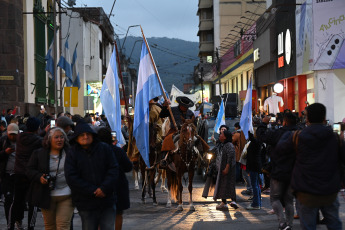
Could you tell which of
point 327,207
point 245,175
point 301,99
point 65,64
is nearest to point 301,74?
point 301,99

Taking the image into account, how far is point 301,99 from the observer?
121ft

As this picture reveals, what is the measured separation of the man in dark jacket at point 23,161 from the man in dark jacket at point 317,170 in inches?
156

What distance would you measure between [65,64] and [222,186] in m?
15.5

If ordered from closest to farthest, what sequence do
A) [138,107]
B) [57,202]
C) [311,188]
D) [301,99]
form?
[311,188] → [57,202] → [138,107] → [301,99]

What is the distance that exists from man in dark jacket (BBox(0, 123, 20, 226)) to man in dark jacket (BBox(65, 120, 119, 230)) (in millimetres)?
3448

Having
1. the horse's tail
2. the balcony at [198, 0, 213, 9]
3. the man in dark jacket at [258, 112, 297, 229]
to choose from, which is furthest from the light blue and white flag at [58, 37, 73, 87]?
the balcony at [198, 0, 213, 9]

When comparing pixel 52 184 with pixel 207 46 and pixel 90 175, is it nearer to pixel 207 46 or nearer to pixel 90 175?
pixel 90 175

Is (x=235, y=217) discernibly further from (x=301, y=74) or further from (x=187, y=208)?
(x=301, y=74)

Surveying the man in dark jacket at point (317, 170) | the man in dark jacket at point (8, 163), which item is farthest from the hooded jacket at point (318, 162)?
the man in dark jacket at point (8, 163)

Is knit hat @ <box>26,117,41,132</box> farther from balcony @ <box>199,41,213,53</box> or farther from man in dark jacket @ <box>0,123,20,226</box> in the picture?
balcony @ <box>199,41,213,53</box>

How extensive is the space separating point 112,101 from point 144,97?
29.3 inches

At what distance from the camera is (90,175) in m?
6.99

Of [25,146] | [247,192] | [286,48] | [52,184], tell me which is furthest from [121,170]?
[286,48]

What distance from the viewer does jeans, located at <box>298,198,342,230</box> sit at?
7.21m
